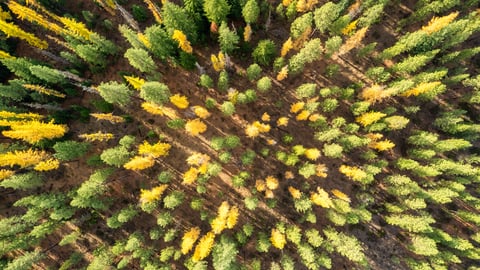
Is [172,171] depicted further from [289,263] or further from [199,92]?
[289,263]

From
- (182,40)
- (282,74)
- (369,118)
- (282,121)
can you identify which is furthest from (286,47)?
(369,118)

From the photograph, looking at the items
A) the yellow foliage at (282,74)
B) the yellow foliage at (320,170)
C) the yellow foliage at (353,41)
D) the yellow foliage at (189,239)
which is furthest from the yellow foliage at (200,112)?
the yellow foliage at (353,41)

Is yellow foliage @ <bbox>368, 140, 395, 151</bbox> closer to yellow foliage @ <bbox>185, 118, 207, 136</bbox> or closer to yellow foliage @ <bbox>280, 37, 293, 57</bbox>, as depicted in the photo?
yellow foliage @ <bbox>280, 37, 293, 57</bbox>

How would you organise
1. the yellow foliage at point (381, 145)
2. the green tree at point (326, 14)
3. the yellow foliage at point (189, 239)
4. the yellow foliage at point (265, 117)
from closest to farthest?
the green tree at point (326, 14) → the yellow foliage at point (189, 239) → the yellow foliage at point (381, 145) → the yellow foliage at point (265, 117)

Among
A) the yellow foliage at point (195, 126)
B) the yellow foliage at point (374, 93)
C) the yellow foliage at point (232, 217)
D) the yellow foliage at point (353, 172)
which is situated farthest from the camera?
the yellow foliage at point (195, 126)

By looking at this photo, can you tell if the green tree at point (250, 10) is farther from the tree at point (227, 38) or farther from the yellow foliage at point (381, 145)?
the yellow foliage at point (381, 145)

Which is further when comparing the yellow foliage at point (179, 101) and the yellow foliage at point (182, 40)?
the yellow foliage at point (179, 101)

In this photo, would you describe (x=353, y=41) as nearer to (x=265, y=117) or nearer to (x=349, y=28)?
(x=349, y=28)
